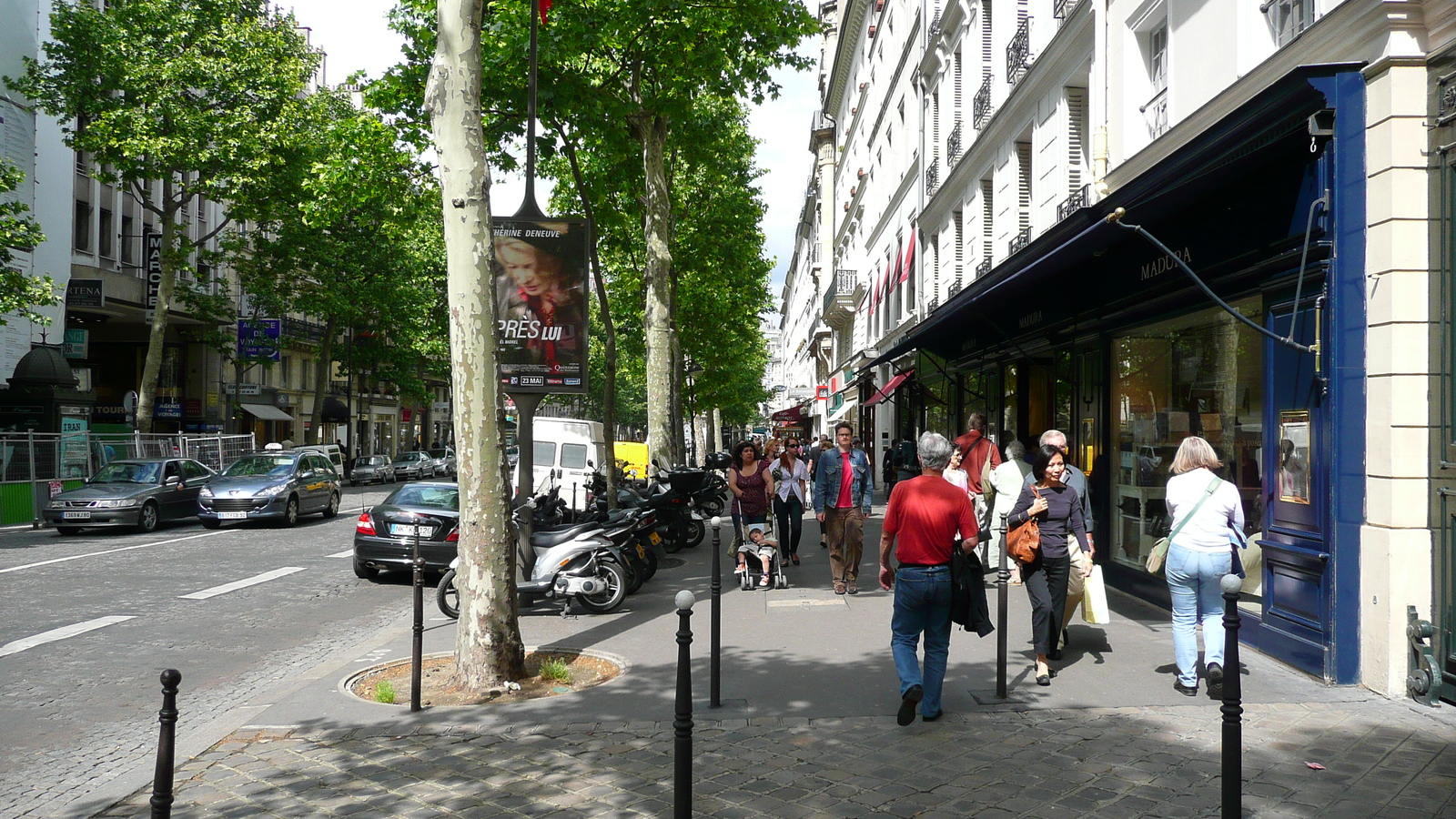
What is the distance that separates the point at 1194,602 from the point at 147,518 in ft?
63.8

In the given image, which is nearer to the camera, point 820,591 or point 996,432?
point 820,591

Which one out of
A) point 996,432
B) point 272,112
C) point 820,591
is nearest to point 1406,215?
point 820,591

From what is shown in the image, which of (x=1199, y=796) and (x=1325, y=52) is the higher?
(x=1325, y=52)

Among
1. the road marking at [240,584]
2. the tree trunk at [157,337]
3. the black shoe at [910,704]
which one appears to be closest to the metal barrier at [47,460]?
the tree trunk at [157,337]

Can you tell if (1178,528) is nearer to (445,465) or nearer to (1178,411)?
(1178,411)

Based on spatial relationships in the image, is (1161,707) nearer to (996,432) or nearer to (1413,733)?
(1413,733)

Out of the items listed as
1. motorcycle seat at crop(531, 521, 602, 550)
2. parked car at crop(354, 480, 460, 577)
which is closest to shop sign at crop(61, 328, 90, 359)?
parked car at crop(354, 480, 460, 577)

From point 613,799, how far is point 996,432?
13583mm

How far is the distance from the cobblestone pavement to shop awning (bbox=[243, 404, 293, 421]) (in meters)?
47.2

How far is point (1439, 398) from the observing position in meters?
6.37

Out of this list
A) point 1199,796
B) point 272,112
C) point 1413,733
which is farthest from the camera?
point 272,112

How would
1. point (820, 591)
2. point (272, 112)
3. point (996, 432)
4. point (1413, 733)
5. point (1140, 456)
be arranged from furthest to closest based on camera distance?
point (272, 112) → point (996, 432) → point (820, 591) → point (1140, 456) → point (1413, 733)


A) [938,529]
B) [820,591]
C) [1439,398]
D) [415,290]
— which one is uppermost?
[415,290]

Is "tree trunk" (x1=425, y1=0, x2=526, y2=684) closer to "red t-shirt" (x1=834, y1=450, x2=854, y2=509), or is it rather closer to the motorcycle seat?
the motorcycle seat
